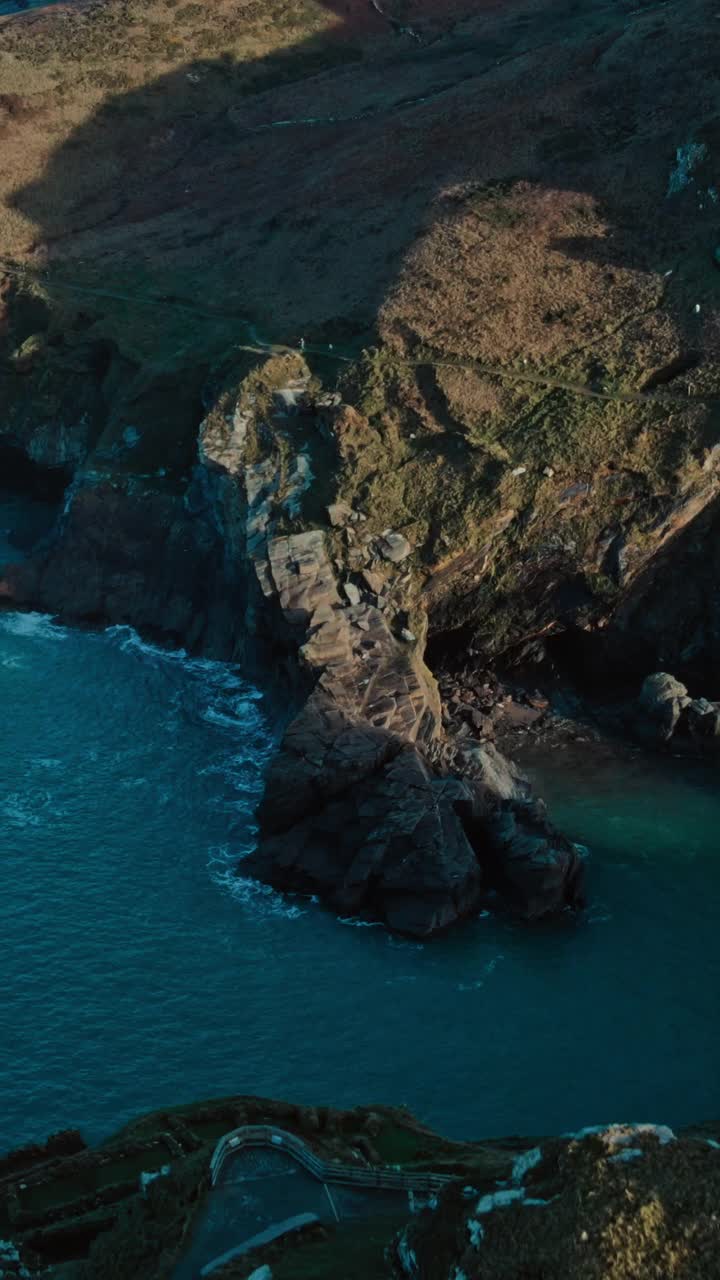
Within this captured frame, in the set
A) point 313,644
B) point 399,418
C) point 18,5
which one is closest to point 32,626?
point 313,644

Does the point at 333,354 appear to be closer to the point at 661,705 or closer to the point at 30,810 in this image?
the point at 661,705

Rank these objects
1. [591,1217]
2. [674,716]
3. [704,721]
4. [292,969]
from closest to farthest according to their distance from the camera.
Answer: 1. [591,1217]
2. [292,969]
3. [704,721]
4. [674,716]

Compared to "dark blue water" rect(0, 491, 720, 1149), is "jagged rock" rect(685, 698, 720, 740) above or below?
above

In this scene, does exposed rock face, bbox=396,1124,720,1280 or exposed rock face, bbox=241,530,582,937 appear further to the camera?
exposed rock face, bbox=241,530,582,937

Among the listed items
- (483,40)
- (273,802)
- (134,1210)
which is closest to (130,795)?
(273,802)

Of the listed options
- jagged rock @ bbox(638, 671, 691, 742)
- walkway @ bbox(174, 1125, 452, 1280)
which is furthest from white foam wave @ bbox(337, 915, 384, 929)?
jagged rock @ bbox(638, 671, 691, 742)

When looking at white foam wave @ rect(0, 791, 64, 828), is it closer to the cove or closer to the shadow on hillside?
the cove

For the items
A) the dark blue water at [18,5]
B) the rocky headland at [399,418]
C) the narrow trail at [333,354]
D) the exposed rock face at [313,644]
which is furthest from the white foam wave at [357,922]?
the dark blue water at [18,5]
